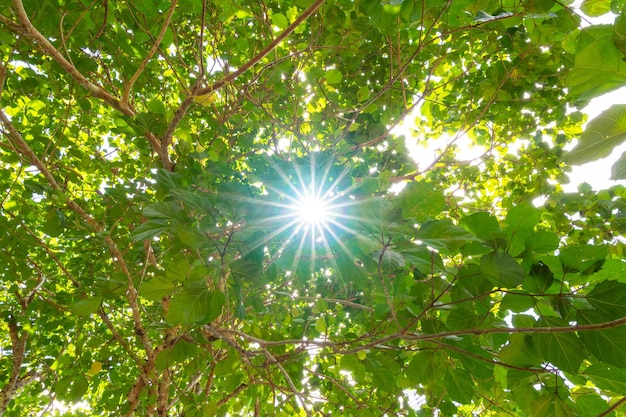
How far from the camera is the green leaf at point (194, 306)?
952 mm

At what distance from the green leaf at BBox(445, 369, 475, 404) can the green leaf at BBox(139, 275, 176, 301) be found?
1027 millimetres

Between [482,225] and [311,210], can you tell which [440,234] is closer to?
[482,225]

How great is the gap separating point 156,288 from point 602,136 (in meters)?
1.18

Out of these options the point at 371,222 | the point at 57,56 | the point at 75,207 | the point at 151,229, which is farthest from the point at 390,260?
the point at 75,207

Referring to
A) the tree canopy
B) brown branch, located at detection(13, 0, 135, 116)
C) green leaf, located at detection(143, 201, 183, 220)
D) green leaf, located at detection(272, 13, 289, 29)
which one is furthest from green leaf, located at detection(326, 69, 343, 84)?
green leaf, located at detection(143, 201, 183, 220)

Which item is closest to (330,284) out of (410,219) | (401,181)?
(401,181)

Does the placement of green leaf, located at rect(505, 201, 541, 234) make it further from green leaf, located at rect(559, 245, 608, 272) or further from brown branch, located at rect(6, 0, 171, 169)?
brown branch, located at rect(6, 0, 171, 169)

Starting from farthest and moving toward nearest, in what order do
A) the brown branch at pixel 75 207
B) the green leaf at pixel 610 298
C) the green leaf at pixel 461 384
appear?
the brown branch at pixel 75 207 → the green leaf at pixel 461 384 → the green leaf at pixel 610 298

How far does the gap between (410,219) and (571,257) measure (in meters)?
0.41

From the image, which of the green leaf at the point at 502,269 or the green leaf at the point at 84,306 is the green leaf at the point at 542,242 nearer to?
the green leaf at the point at 502,269

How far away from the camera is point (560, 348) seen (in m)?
0.83

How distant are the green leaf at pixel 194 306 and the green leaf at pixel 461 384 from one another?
85 cm

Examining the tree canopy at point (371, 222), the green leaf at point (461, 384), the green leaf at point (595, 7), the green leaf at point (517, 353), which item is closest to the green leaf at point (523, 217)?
the tree canopy at point (371, 222)

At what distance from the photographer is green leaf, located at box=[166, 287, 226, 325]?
952 mm
